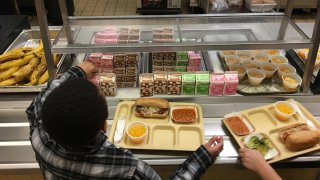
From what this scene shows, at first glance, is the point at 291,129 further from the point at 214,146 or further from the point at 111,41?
the point at 111,41

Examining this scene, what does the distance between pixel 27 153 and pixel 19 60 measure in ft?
Result: 2.69

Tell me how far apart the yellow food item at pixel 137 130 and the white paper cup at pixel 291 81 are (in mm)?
975

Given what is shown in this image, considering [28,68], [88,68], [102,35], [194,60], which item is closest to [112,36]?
[102,35]

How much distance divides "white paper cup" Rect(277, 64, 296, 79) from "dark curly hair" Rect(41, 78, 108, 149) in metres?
1.43

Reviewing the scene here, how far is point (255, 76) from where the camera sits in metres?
1.96

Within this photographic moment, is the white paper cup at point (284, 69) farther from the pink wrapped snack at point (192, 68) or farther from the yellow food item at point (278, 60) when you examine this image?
the pink wrapped snack at point (192, 68)

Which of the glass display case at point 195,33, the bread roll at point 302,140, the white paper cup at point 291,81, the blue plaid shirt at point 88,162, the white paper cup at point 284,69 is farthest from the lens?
the white paper cup at point 284,69

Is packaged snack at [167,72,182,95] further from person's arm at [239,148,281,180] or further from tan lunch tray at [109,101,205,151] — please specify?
person's arm at [239,148,281,180]

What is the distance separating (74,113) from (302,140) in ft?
3.99

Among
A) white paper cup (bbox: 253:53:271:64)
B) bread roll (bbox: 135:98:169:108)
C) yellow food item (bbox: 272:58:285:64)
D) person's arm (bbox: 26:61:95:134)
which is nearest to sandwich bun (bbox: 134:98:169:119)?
bread roll (bbox: 135:98:169:108)

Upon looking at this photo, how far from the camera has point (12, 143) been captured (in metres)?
1.68

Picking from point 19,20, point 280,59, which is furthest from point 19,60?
point 280,59

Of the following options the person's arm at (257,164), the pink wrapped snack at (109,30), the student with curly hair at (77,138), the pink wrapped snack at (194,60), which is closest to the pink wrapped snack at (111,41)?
the pink wrapped snack at (109,30)

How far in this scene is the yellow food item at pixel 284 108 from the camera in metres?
1.77
